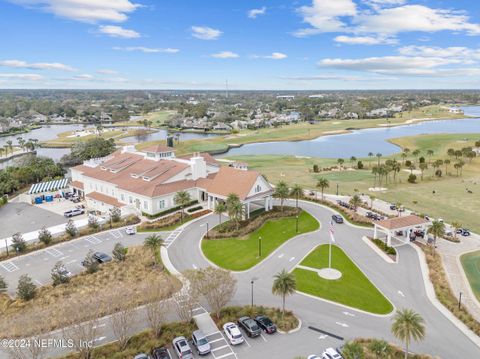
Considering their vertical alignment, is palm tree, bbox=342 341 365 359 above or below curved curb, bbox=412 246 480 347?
above

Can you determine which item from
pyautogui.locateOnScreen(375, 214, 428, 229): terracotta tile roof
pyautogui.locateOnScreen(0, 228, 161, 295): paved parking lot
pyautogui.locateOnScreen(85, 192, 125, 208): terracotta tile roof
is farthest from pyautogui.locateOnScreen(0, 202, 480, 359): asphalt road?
pyautogui.locateOnScreen(85, 192, 125, 208): terracotta tile roof

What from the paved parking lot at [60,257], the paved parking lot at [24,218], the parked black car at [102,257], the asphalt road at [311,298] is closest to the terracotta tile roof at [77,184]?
the paved parking lot at [24,218]

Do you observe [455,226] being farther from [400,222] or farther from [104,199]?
[104,199]

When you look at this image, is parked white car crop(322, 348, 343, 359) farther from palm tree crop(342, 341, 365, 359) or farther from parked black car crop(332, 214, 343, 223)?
parked black car crop(332, 214, 343, 223)

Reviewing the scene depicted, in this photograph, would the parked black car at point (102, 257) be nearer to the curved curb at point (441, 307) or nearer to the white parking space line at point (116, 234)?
the white parking space line at point (116, 234)

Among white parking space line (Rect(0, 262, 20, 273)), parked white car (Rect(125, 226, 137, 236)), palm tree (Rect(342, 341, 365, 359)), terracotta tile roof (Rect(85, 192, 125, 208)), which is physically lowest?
white parking space line (Rect(0, 262, 20, 273))

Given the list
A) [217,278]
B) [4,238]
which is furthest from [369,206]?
[4,238]
